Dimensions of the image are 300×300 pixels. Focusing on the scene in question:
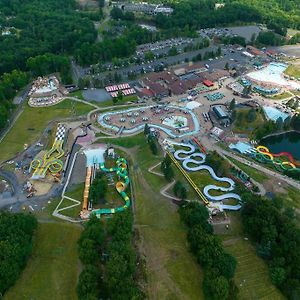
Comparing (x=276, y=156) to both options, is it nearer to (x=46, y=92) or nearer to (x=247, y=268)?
(x=247, y=268)

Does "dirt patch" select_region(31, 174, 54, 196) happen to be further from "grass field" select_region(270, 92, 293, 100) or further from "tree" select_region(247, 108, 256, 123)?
"grass field" select_region(270, 92, 293, 100)

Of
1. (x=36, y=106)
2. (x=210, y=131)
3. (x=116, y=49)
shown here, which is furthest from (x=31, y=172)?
(x=116, y=49)

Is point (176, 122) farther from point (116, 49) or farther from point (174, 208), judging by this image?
point (116, 49)

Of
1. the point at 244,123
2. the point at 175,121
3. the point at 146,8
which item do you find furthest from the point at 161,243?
the point at 146,8

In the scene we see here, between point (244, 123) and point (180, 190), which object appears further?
point (244, 123)

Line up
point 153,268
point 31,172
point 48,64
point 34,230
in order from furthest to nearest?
point 48,64 → point 31,172 → point 34,230 → point 153,268

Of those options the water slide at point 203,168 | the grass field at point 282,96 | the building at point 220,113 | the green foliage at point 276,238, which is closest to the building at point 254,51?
the grass field at point 282,96
